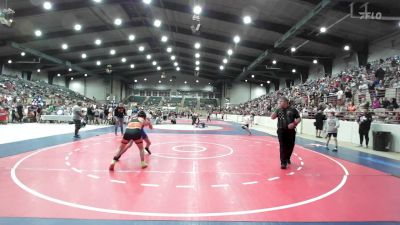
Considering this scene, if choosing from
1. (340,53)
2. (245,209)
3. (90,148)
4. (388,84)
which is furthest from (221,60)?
(245,209)

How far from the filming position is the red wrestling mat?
4.64 m

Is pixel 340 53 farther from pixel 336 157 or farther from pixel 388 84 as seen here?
pixel 336 157

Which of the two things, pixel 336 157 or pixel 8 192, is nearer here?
pixel 8 192

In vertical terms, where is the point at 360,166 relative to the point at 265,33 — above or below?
below

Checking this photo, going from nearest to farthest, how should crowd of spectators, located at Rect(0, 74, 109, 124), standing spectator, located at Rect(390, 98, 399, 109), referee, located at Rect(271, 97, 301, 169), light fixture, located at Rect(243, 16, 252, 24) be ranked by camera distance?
referee, located at Rect(271, 97, 301, 169), standing spectator, located at Rect(390, 98, 399, 109), light fixture, located at Rect(243, 16, 252, 24), crowd of spectators, located at Rect(0, 74, 109, 124)

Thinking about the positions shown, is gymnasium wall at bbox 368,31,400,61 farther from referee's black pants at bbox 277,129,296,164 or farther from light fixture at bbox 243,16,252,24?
referee's black pants at bbox 277,129,296,164

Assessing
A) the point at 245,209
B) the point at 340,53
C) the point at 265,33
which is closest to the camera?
the point at 245,209

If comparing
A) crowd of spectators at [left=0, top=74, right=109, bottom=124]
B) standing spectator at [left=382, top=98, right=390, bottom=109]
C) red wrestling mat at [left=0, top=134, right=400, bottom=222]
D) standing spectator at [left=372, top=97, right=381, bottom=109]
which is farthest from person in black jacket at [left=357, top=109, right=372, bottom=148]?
crowd of spectators at [left=0, top=74, right=109, bottom=124]

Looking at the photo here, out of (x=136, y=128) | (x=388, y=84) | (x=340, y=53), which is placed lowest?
(x=136, y=128)

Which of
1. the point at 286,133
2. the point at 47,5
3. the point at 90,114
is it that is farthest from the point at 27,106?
the point at 286,133

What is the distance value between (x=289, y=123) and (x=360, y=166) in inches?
100

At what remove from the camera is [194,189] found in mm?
5996

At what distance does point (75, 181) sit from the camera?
6387 mm

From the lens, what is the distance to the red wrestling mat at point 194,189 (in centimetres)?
464
